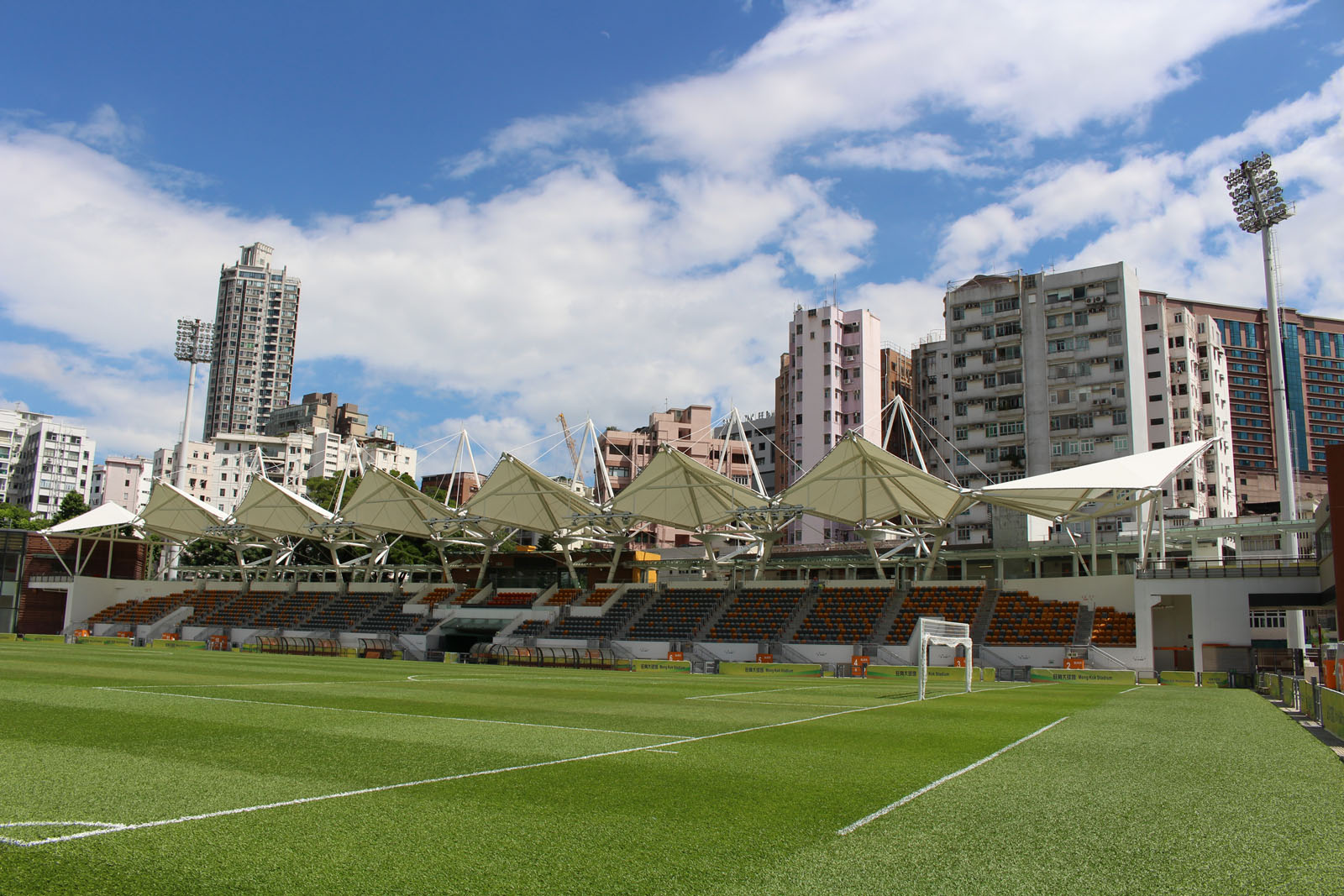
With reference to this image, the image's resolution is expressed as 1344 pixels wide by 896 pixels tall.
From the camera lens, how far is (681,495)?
57.7m

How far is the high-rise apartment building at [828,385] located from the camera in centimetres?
10288

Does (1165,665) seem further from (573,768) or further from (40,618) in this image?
(40,618)

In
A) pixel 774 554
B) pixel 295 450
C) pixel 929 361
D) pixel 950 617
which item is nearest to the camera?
pixel 950 617

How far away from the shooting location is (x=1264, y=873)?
7.05 metres

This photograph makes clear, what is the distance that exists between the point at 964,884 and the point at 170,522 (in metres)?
85.6


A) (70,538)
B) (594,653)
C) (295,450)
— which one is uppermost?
(295,450)

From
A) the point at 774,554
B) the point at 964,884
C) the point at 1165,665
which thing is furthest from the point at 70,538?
the point at 964,884

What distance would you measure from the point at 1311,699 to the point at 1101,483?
2002cm

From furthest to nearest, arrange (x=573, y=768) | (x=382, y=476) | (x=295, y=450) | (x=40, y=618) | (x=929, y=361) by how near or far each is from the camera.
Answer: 1. (x=295, y=450)
2. (x=929, y=361)
3. (x=40, y=618)
4. (x=382, y=476)
5. (x=573, y=768)

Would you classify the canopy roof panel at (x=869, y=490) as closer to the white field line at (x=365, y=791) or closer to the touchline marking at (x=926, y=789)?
the touchline marking at (x=926, y=789)

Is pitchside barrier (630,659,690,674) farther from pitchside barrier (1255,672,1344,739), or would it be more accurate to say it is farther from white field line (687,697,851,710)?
pitchside barrier (1255,672,1344,739)

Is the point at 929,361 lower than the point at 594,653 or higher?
higher

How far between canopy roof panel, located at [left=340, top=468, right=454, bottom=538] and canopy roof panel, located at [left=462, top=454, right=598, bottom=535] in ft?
12.8

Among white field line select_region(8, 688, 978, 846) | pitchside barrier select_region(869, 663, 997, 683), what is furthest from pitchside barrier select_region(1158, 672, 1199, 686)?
white field line select_region(8, 688, 978, 846)
